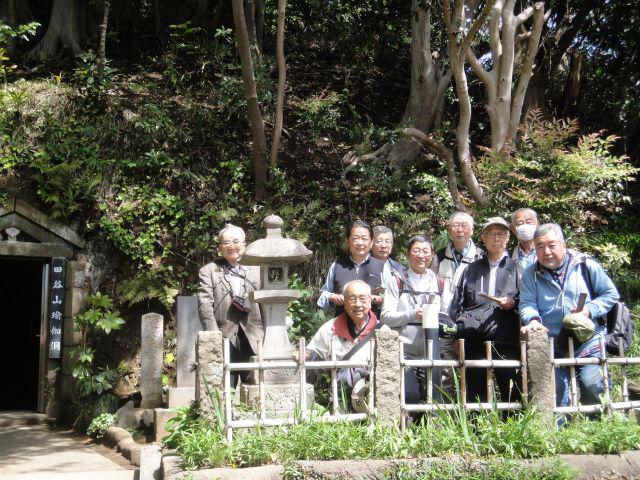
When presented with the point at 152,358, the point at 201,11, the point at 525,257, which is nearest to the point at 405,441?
the point at 525,257

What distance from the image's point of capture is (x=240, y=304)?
21.0ft

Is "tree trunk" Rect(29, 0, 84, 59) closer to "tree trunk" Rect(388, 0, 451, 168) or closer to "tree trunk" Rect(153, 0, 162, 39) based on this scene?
"tree trunk" Rect(153, 0, 162, 39)

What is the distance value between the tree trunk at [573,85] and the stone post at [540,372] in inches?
352

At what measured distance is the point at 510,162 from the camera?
8742mm

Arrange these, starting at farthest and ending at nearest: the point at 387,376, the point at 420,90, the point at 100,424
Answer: the point at 420,90
the point at 100,424
the point at 387,376

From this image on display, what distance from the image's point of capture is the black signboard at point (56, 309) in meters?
9.67

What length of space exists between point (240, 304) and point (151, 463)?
1.62 meters

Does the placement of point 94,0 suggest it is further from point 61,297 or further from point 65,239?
point 61,297

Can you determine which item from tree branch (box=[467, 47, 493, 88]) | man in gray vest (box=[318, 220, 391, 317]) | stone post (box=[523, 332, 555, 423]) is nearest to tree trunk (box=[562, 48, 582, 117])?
tree branch (box=[467, 47, 493, 88])

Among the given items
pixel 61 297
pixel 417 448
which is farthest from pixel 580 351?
pixel 61 297

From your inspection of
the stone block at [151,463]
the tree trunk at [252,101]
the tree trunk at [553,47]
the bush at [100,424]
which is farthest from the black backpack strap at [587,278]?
the tree trunk at [553,47]

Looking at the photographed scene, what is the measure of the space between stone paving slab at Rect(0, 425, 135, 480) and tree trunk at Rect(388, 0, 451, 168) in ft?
20.9

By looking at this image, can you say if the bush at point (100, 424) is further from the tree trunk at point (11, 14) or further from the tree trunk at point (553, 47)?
the tree trunk at point (553, 47)

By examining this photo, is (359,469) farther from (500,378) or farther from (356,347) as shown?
(500,378)
